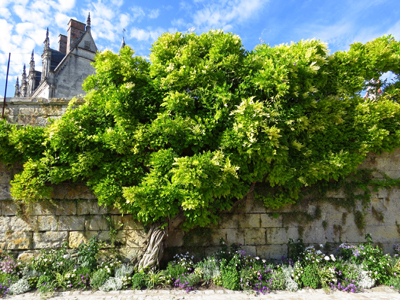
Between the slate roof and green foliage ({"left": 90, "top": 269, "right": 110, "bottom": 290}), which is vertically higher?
the slate roof

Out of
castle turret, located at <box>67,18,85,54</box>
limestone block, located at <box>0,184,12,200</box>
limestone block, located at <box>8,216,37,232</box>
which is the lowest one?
limestone block, located at <box>8,216,37,232</box>

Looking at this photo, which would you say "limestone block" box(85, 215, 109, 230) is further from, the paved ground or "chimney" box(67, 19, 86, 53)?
"chimney" box(67, 19, 86, 53)

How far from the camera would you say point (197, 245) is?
509 cm

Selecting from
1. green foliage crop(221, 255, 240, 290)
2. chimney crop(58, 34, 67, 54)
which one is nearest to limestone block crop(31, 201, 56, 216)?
green foliage crop(221, 255, 240, 290)

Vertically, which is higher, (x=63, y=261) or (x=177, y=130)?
(x=177, y=130)

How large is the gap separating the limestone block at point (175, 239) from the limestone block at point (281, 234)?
1.87 meters

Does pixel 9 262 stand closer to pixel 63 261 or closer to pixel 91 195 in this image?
pixel 63 261

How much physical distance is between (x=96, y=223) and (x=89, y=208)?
0.34m

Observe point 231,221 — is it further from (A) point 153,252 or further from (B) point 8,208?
(B) point 8,208

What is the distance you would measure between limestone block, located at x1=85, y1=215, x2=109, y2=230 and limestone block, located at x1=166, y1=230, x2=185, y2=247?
1.30m

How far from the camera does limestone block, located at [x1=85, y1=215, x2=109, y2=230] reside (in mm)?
4891

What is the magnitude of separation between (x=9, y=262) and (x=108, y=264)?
180 cm

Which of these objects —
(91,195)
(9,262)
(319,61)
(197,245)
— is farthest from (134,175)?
(319,61)

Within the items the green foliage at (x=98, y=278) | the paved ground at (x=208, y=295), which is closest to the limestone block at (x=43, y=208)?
the paved ground at (x=208, y=295)
